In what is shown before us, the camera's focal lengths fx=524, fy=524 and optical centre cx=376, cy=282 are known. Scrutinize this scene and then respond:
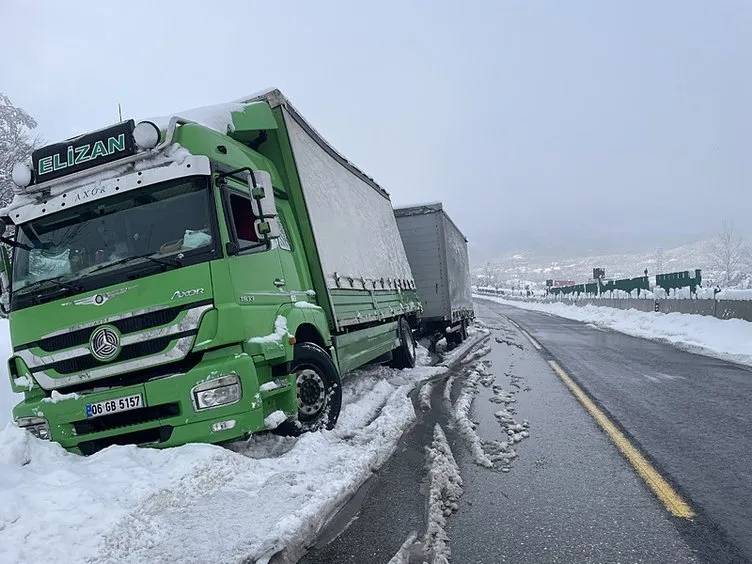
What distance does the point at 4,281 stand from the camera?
5262 mm

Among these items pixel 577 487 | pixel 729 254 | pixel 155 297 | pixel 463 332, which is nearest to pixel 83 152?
pixel 155 297

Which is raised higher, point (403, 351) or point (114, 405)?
point (114, 405)

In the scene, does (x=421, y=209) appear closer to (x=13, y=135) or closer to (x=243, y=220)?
(x=243, y=220)

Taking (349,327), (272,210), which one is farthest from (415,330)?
(272,210)

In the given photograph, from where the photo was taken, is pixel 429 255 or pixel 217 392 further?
pixel 429 255

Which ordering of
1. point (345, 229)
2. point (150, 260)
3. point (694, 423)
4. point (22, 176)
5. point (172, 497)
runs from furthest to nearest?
point (345, 229), point (694, 423), point (22, 176), point (150, 260), point (172, 497)

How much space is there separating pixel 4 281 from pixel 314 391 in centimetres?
332

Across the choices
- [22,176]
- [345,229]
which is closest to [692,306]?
[345,229]

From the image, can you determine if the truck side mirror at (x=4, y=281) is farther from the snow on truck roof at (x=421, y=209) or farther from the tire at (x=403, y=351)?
the snow on truck roof at (x=421, y=209)

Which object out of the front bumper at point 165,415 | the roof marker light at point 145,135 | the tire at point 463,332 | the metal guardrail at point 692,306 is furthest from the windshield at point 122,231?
the metal guardrail at point 692,306

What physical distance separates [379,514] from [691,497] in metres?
2.32

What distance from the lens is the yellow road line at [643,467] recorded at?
3719mm

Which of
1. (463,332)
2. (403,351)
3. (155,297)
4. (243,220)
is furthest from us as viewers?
(463,332)

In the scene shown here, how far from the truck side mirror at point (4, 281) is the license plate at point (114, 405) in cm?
153
